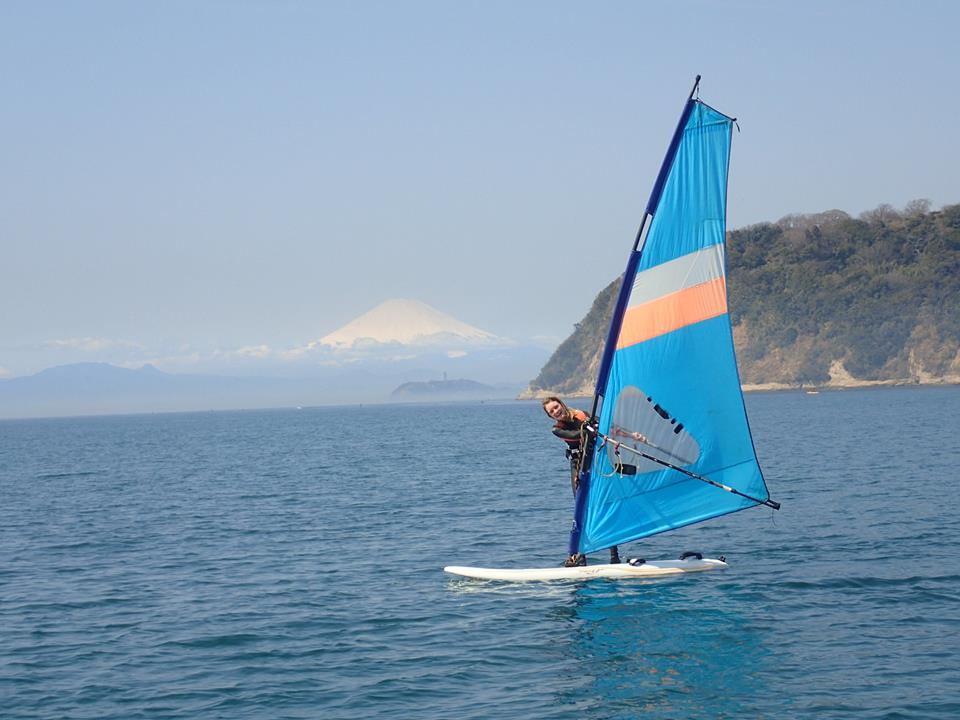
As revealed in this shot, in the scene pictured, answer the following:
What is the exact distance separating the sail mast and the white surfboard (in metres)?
0.59

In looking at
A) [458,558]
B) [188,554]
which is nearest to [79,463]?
[188,554]

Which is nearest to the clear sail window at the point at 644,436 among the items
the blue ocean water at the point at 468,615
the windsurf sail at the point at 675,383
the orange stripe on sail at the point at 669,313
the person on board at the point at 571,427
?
the windsurf sail at the point at 675,383

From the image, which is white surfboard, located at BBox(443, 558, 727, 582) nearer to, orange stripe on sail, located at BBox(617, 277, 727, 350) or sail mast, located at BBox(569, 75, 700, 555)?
sail mast, located at BBox(569, 75, 700, 555)

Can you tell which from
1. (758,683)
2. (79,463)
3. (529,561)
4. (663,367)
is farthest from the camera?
(79,463)

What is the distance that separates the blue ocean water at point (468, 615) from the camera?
17234mm

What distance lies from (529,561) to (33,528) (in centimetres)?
2146

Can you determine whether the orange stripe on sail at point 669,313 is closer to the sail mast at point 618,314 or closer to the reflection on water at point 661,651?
the sail mast at point 618,314

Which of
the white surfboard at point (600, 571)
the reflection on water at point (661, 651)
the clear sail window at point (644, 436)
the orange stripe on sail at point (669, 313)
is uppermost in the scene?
the orange stripe on sail at point (669, 313)

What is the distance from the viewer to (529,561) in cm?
2856

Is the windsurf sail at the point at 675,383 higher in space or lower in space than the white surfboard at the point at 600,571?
higher

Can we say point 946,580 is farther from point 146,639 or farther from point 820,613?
point 146,639

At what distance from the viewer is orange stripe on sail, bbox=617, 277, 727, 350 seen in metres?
22.7

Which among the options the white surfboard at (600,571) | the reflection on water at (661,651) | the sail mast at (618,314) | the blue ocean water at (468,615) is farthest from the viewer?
the white surfboard at (600,571)

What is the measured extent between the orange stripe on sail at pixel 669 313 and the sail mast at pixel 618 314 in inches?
9.7
